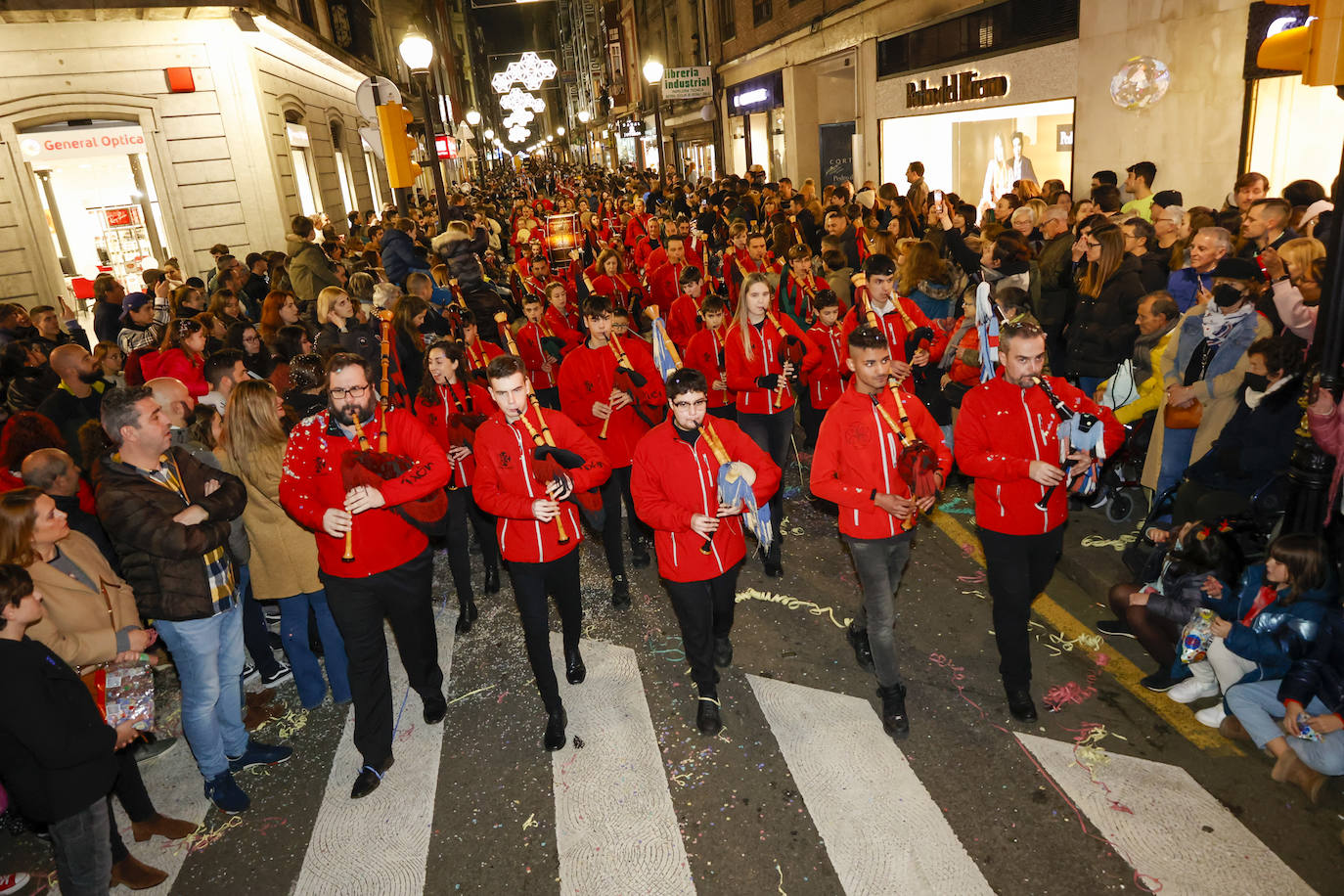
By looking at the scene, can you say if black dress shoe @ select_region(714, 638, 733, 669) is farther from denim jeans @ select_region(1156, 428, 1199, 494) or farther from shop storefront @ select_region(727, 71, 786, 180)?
shop storefront @ select_region(727, 71, 786, 180)

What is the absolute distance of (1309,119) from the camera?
938cm

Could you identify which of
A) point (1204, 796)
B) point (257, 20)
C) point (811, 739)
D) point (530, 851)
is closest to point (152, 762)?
point (530, 851)

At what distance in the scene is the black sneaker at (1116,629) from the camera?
5633 mm

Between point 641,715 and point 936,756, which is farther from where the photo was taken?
point 641,715

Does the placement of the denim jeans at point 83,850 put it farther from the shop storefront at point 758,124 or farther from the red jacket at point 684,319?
the shop storefront at point 758,124

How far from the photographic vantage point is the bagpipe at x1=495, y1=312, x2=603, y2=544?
4.70 meters

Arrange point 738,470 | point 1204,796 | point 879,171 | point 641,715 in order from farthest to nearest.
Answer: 1. point 879,171
2. point 641,715
3. point 738,470
4. point 1204,796

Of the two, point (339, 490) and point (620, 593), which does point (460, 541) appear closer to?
point (620, 593)

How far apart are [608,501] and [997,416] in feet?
9.60

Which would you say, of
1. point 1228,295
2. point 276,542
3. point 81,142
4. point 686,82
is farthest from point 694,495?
point 686,82

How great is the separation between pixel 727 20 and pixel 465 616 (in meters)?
33.9

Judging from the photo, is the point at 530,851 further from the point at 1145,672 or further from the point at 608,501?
the point at 1145,672

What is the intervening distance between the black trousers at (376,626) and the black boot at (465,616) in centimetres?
148

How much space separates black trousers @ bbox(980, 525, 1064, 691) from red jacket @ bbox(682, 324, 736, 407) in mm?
2997
